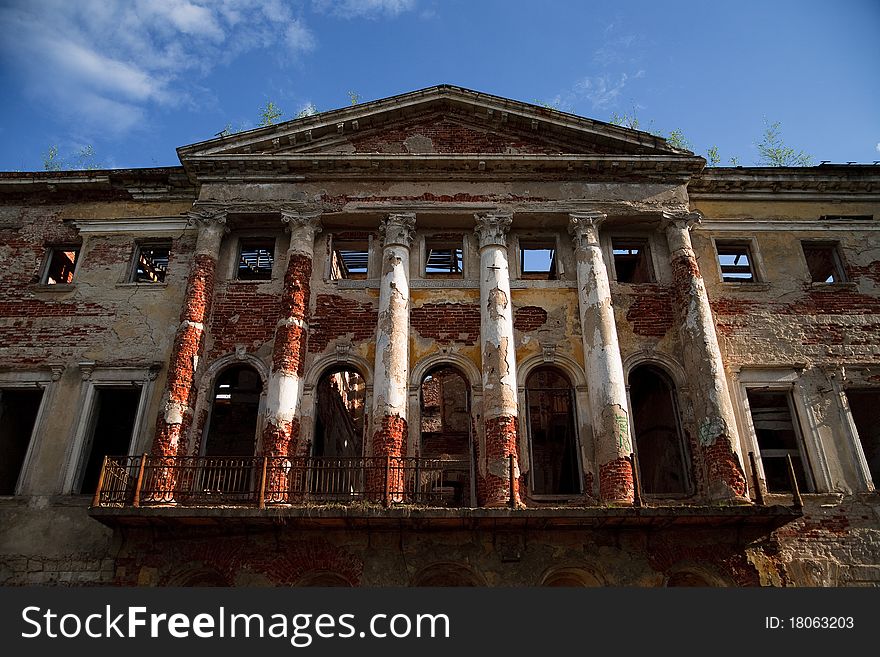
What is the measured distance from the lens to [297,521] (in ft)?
34.6

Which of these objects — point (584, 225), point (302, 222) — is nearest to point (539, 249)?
point (584, 225)

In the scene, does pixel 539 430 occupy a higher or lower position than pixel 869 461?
higher

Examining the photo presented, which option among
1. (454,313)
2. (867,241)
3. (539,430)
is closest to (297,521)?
(454,313)

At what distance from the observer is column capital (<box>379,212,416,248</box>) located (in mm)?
14031

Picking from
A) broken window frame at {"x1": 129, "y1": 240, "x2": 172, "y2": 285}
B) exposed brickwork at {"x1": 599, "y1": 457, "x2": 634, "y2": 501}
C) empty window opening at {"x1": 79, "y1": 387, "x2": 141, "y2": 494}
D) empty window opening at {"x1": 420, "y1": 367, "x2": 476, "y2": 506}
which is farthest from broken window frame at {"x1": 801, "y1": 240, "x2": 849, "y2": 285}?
empty window opening at {"x1": 79, "y1": 387, "x2": 141, "y2": 494}

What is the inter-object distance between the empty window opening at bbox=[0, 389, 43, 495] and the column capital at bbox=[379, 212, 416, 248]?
7.18 m

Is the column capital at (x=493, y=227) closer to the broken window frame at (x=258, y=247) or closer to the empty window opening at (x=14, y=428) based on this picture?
the broken window frame at (x=258, y=247)

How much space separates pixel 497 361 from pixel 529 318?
1.37 m

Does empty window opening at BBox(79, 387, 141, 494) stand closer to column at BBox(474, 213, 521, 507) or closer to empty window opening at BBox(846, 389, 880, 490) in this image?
column at BBox(474, 213, 521, 507)

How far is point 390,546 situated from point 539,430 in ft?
28.3

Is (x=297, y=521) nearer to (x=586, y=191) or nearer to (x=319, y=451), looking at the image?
(x=319, y=451)

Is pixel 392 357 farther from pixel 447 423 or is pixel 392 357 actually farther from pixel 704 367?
pixel 447 423

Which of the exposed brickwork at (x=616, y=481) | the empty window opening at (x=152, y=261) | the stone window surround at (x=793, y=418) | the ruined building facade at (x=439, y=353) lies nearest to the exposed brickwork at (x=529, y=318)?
the ruined building facade at (x=439, y=353)

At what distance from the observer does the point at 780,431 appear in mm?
14336
